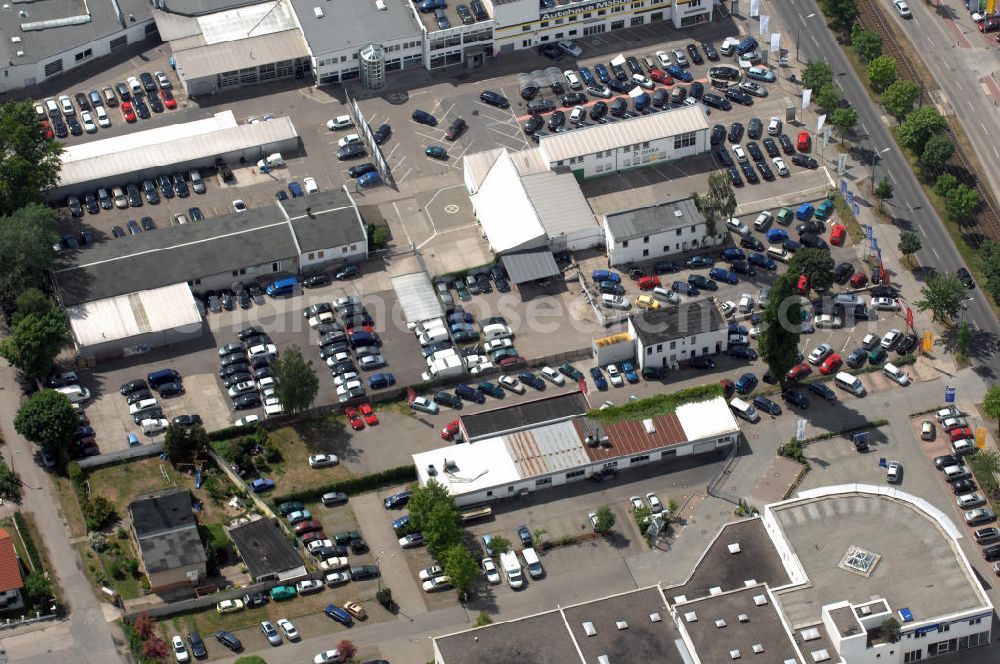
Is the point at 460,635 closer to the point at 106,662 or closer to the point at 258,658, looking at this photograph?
the point at 258,658

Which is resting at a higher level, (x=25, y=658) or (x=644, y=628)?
(x=25, y=658)

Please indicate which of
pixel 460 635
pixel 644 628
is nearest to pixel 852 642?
pixel 644 628

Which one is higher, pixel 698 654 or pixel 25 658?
pixel 25 658

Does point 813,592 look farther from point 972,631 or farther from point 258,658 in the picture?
point 258,658

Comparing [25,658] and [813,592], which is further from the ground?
[25,658]

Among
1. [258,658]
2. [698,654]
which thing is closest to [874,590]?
[698,654]

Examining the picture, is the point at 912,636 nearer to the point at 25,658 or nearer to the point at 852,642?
the point at 852,642

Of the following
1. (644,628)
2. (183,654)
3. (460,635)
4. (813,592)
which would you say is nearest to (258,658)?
(183,654)
